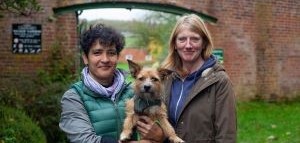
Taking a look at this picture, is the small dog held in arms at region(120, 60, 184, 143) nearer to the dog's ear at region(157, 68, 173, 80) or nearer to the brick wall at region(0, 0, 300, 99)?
the dog's ear at region(157, 68, 173, 80)

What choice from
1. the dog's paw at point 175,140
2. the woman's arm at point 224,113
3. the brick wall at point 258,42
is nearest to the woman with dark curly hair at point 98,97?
the dog's paw at point 175,140

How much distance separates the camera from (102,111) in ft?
12.9

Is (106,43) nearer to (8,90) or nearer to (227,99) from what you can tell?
(227,99)

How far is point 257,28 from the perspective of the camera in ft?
55.7

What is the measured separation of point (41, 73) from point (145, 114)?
8.86m

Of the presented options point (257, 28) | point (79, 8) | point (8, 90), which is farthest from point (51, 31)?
point (257, 28)

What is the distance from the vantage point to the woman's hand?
162 inches

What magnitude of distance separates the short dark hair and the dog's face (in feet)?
0.88

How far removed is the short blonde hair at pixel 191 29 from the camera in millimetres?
4242

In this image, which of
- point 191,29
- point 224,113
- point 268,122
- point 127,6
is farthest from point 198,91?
point 127,6

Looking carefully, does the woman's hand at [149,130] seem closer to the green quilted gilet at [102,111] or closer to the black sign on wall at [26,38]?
the green quilted gilet at [102,111]

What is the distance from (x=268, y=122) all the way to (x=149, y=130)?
9668 millimetres

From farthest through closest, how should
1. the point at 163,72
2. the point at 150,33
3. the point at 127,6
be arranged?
the point at 150,33 < the point at 127,6 < the point at 163,72

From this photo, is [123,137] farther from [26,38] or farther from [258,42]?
[258,42]
